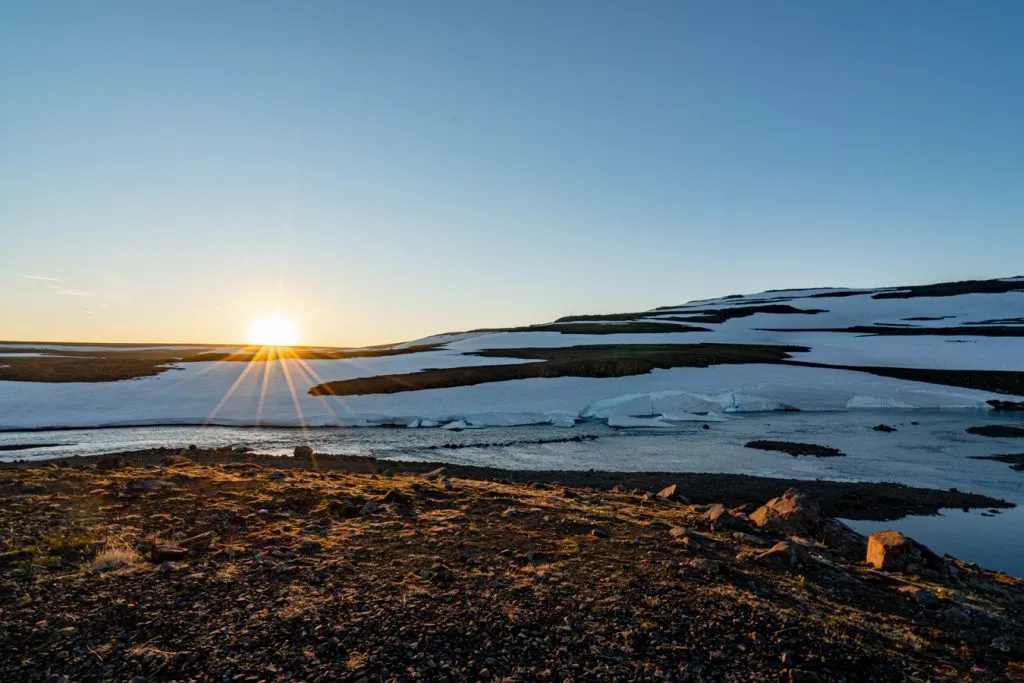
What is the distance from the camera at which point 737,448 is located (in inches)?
1187

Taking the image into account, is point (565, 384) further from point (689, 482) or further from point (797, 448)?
point (689, 482)

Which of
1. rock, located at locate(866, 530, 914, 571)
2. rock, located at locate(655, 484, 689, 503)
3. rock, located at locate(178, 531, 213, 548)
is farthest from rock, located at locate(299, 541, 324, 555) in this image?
rock, located at locate(866, 530, 914, 571)

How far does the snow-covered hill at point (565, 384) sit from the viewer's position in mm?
42906

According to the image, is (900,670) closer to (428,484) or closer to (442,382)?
(428,484)

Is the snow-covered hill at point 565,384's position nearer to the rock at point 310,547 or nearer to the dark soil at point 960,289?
the rock at point 310,547

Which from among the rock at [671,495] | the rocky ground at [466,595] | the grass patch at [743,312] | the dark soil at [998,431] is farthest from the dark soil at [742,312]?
the rocky ground at [466,595]

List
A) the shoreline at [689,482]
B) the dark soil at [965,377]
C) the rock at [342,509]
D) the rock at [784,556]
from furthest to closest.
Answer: the dark soil at [965,377]
the shoreline at [689,482]
the rock at [342,509]
the rock at [784,556]

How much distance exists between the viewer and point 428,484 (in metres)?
17.2

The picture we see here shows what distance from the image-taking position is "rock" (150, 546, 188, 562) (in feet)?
31.1

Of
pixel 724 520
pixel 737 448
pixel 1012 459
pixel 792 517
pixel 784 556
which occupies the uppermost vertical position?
pixel 784 556

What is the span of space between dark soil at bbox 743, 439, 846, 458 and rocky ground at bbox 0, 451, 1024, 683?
53.6 feet

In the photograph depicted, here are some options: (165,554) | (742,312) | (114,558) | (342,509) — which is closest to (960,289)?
(742,312)

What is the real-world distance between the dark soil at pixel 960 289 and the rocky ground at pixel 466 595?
14727 centimetres

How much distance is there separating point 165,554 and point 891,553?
13858mm
